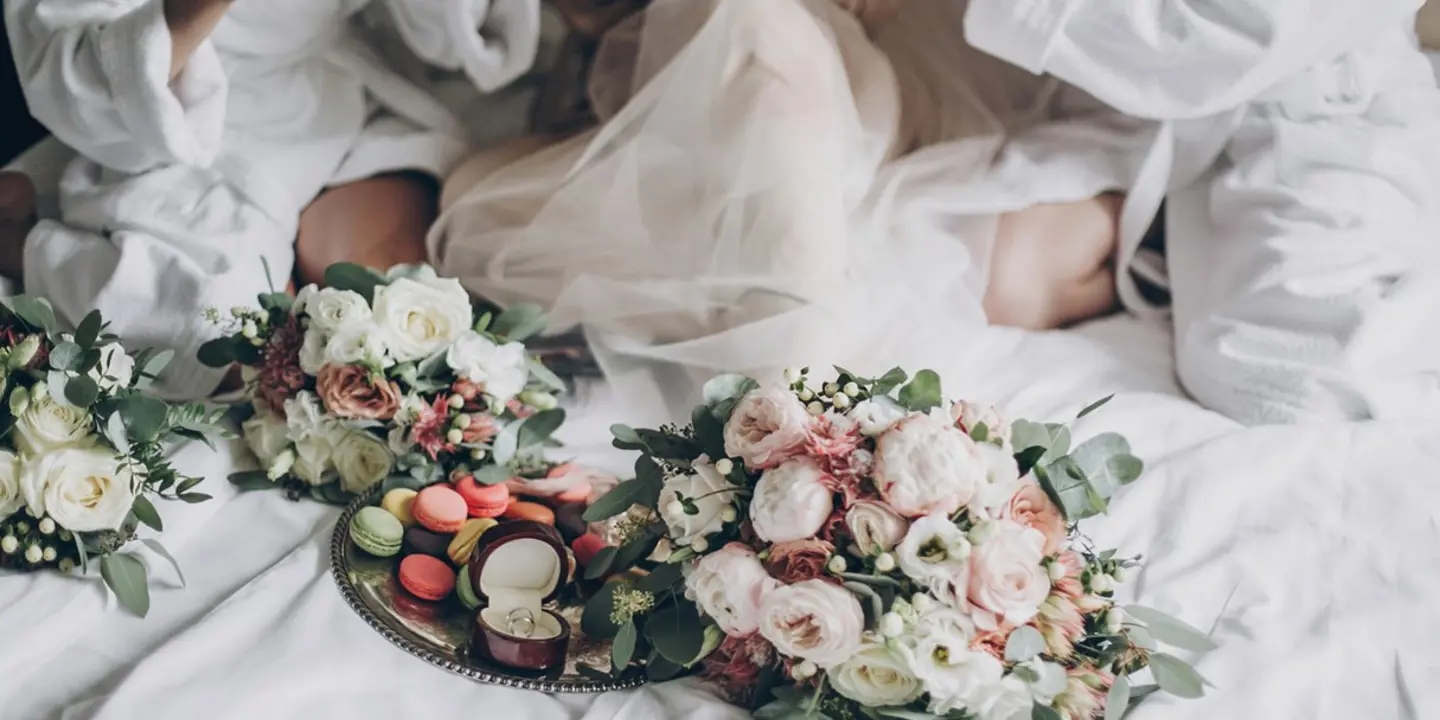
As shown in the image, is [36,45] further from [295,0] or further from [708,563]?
[708,563]

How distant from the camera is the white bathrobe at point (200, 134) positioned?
910 mm

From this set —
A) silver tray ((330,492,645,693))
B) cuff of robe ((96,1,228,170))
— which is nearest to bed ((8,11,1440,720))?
silver tray ((330,492,645,693))

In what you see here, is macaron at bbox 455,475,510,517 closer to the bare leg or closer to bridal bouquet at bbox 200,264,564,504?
bridal bouquet at bbox 200,264,564,504

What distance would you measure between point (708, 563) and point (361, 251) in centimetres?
59

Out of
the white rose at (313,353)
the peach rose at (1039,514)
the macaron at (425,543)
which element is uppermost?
the peach rose at (1039,514)

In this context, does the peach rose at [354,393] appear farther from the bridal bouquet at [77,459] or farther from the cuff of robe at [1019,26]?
the cuff of robe at [1019,26]

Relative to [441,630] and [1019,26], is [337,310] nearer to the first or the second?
[441,630]

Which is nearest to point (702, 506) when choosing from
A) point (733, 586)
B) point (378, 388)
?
point (733, 586)

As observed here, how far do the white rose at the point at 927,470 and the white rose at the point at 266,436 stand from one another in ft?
1.60

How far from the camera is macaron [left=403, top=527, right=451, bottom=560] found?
2.50ft

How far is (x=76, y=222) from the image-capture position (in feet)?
3.25

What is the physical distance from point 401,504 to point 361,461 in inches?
3.0

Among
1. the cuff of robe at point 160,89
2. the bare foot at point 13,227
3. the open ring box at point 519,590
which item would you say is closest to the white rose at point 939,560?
the open ring box at point 519,590

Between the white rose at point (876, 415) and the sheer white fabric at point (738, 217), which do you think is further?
the sheer white fabric at point (738, 217)
